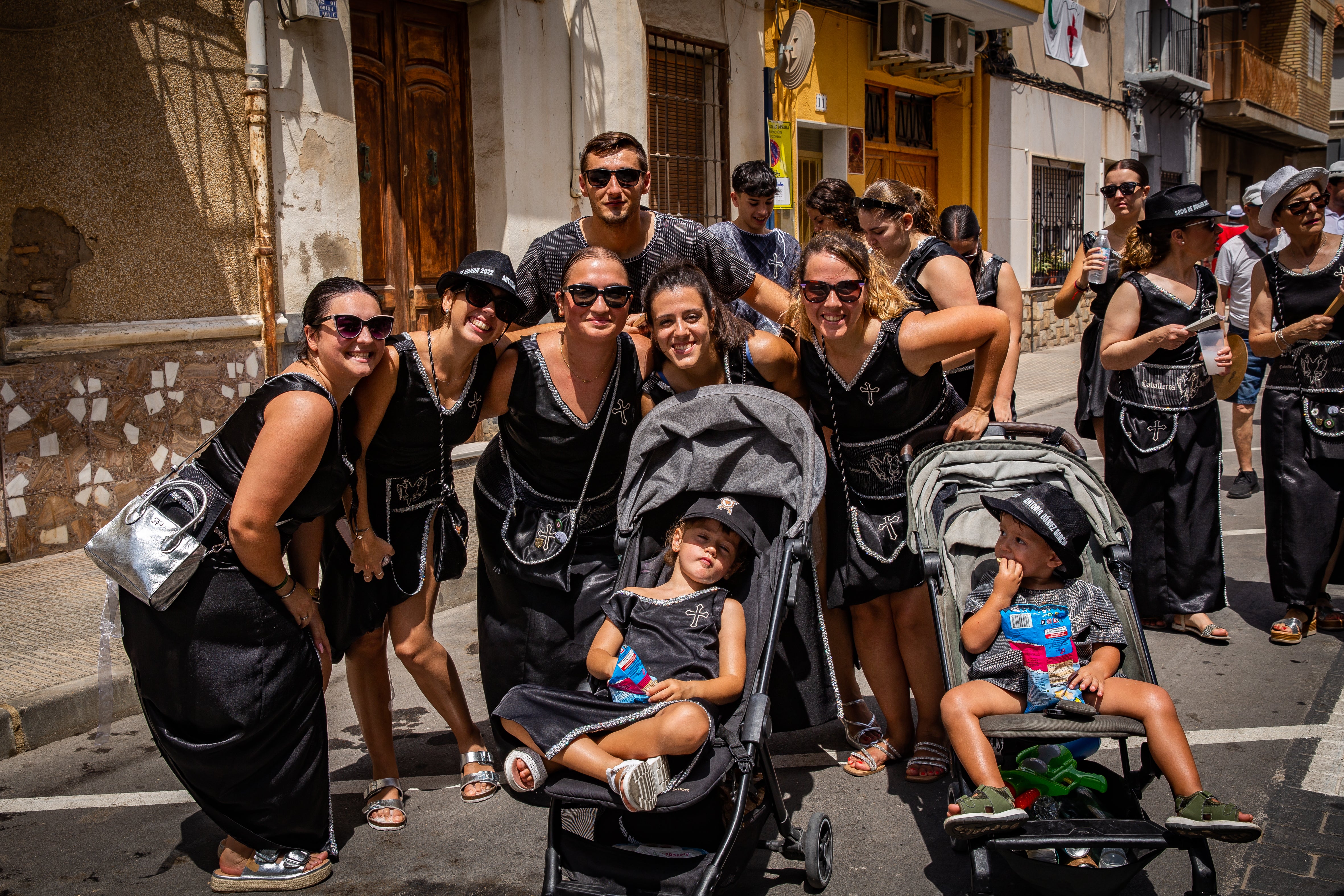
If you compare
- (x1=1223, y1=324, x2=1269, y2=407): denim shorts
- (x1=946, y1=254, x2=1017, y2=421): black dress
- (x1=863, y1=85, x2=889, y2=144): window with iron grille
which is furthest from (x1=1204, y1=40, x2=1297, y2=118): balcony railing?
(x1=946, y1=254, x2=1017, y2=421): black dress

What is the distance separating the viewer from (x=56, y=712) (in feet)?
14.7

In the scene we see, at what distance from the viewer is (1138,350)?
507cm

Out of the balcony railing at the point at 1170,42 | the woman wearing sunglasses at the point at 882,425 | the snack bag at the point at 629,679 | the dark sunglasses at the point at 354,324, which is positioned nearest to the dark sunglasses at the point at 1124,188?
the woman wearing sunglasses at the point at 882,425

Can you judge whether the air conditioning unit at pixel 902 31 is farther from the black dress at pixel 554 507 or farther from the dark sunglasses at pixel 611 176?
the black dress at pixel 554 507

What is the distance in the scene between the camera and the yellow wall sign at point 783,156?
12312 mm

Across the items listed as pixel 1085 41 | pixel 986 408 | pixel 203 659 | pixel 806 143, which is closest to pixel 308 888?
pixel 203 659

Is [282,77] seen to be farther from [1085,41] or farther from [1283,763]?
[1085,41]

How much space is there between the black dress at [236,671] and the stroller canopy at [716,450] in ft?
3.24

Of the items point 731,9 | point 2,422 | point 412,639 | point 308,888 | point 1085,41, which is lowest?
point 308,888

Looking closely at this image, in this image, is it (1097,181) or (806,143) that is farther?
(1097,181)

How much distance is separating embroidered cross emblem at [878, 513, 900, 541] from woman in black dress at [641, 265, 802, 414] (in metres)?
0.57

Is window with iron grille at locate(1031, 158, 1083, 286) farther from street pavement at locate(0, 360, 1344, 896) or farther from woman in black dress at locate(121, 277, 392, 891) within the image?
woman in black dress at locate(121, 277, 392, 891)

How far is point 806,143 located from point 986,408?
10.7 m

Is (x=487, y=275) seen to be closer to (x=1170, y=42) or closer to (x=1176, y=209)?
(x=1176, y=209)
